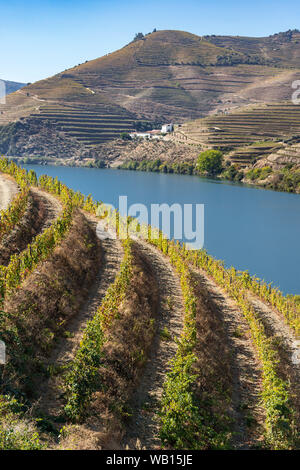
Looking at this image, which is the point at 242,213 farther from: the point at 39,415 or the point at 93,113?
the point at 93,113

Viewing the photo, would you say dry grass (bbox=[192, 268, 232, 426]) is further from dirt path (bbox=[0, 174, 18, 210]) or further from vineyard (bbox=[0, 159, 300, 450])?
dirt path (bbox=[0, 174, 18, 210])

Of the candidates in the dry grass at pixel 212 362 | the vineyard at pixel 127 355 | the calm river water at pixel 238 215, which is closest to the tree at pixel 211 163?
the calm river water at pixel 238 215

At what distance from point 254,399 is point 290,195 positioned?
7445 cm

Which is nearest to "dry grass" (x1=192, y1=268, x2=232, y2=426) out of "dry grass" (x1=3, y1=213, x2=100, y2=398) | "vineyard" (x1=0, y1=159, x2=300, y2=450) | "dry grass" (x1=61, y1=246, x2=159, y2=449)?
"vineyard" (x1=0, y1=159, x2=300, y2=450)

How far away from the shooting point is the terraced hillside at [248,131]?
372 feet

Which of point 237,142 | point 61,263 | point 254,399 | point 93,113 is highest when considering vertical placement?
point 93,113

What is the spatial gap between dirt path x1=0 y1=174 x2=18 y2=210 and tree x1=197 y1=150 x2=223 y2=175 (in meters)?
81.0

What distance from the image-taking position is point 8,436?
784 centimetres

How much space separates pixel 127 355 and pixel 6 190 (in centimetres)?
2042

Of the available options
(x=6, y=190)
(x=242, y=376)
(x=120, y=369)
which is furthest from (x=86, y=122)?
(x=120, y=369)

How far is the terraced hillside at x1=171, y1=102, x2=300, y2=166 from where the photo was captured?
113m

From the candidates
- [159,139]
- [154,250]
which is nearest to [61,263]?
[154,250]

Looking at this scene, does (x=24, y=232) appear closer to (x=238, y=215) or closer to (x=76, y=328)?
(x=76, y=328)

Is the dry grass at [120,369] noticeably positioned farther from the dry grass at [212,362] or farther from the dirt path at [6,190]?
the dirt path at [6,190]
